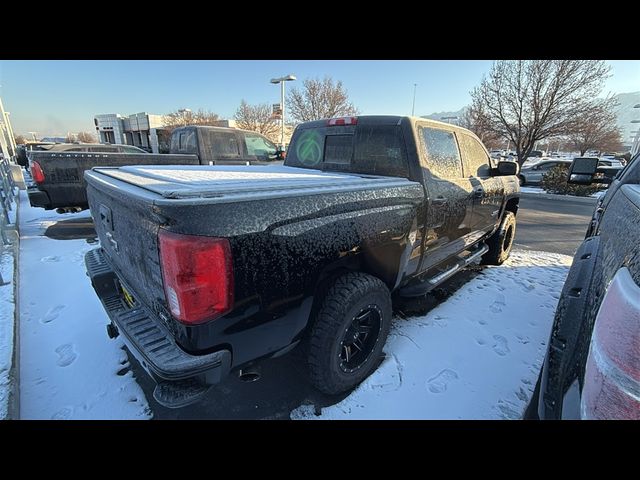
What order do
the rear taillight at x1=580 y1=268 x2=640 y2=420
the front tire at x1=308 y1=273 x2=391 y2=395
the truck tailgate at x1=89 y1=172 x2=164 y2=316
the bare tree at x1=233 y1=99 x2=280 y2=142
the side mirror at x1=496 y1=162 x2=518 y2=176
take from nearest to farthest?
1. the rear taillight at x1=580 y1=268 x2=640 y2=420
2. the truck tailgate at x1=89 y1=172 x2=164 y2=316
3. the front tire at x1=308 y1=273 x2=391 y2=395
4. the side mirror at x1=496 y1=162 x2=518 y2=176
5. the bare tree at x1=233 y1=99 x2=280 y2=142

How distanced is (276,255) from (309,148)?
7.70 ft

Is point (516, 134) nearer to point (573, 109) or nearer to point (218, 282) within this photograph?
point (573, 109)

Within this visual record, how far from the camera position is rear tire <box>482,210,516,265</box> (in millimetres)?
4785

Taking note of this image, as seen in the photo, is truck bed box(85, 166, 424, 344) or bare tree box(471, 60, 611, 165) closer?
truck bed box(85, 166, 424, 344)

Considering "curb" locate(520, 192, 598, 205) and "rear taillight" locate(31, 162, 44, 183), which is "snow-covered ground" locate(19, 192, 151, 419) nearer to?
"rear taillight" locate(31, 162, 44, 183)

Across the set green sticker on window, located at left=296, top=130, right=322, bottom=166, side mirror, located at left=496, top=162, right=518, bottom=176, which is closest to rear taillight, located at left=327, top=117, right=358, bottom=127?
green sticker on window, located at left=296, top=130, right=322, bottom=166

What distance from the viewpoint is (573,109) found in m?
14.4

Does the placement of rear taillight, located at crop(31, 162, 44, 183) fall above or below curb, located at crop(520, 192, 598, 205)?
above

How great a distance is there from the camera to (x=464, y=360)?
272 cm

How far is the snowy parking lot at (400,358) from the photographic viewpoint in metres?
2.21

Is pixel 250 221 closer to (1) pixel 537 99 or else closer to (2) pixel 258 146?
(2) pixel 258 146

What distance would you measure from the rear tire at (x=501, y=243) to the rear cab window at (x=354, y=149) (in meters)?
2.82

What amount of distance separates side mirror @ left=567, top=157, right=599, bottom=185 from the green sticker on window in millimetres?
2889
